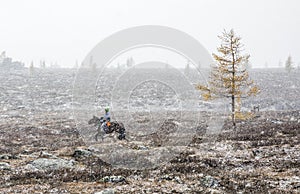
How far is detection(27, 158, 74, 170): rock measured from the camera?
1594 cm

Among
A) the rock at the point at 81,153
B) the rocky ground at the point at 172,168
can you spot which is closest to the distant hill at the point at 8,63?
the rocky ground at the point at 172,168

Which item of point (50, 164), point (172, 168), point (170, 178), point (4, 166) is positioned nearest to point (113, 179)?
point (170, 178)

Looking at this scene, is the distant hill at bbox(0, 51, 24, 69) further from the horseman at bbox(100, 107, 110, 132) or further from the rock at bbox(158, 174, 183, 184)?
the rock at bbox(158, 174, 183, 184)

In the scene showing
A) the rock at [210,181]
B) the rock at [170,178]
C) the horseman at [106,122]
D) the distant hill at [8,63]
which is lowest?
the rock at [170,178]

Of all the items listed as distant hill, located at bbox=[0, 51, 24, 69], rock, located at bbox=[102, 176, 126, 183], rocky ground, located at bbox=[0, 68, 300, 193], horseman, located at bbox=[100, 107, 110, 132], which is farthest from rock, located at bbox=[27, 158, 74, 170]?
distant hill, located at bbox=[0, 51, 24, 69]

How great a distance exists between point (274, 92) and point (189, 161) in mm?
69918

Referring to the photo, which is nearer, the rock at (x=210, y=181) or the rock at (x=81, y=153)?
the rock at (x=210, y=181)

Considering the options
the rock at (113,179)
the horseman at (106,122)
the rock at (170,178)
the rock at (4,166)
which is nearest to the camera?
the rock at (113,179)

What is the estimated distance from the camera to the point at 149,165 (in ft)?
53.8

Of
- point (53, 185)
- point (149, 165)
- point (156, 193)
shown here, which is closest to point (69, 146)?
point (149, 165)

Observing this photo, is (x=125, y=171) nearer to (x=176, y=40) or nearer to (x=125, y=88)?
(x=176, y=40)

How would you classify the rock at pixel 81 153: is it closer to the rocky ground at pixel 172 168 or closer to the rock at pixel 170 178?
the rocky ground at pixel 172 168

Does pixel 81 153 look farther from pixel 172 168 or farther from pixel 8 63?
pixel 8 63

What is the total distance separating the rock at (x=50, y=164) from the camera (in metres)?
15.9
